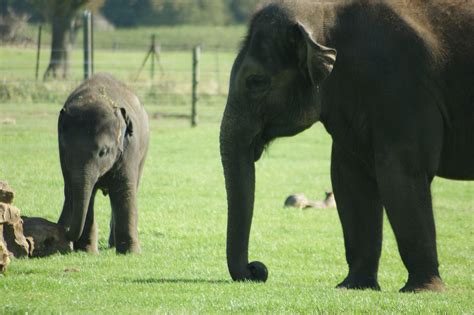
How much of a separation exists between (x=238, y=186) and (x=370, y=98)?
56.4 inches

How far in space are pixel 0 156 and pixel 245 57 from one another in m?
13.7

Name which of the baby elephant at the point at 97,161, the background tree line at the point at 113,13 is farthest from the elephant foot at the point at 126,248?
the background tree line at the point at 113,13

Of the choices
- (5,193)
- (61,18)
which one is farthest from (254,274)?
(61,18)

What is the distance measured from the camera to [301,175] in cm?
2400

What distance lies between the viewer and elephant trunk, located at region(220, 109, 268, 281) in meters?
10.1

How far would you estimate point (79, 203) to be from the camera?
41.4ft

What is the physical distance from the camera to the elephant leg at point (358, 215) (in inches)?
432

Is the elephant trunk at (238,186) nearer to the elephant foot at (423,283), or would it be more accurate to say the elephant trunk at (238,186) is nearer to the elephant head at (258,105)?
the elephant head at (258,105)

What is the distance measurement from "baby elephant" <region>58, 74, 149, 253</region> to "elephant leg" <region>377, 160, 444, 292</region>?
3977 mm

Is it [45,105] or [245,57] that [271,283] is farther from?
[45,105]

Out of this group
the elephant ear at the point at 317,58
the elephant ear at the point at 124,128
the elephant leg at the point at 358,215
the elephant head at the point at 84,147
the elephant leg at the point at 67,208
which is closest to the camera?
the elephant ear at the point at 317,58

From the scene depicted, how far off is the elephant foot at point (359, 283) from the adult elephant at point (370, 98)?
2.80ft

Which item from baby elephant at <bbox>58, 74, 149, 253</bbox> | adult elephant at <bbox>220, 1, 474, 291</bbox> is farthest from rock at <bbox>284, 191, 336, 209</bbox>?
adult elephant at <bbox>220, 1, 474, 291</bbox>

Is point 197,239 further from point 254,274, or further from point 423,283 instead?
point 423,283
